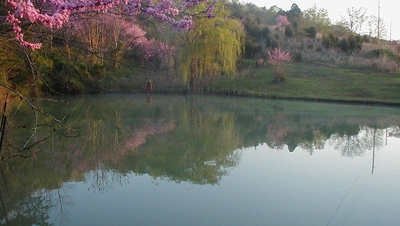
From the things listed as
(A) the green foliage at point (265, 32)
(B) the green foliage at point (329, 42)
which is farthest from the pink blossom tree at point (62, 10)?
(A) the green foliage at point (265, 32)

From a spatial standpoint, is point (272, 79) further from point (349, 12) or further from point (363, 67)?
point (349, 12)

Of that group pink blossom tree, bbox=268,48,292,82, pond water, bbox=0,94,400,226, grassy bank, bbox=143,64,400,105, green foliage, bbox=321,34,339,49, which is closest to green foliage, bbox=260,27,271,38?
green foliage, bbox=321,34,339,49

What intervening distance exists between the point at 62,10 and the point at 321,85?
69.4 feet

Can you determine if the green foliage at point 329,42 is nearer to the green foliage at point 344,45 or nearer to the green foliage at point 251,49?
the green foliage at point 344,45

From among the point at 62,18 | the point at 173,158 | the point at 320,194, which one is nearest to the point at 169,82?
the point at 173,158

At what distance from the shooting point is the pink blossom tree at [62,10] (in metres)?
2.37

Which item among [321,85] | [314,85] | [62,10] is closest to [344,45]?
[321,85]

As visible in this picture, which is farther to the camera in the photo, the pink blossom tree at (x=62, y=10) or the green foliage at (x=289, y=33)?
the green foliage at (x=289, y=33)

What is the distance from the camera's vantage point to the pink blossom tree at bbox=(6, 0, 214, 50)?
2365mm

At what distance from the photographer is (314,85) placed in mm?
22359

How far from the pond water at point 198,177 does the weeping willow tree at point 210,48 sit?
12934 mm

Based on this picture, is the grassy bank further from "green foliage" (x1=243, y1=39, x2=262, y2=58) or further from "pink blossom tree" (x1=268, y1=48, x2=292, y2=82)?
"green foliage" (x1=243, y1=39, x2=262, y2=58)

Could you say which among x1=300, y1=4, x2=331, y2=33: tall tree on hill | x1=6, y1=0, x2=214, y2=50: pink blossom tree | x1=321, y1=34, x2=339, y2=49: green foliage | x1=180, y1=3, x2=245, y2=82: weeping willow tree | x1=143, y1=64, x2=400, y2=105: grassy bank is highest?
x1=300, y1=4, x2=331, y2=33: tall tree on hill

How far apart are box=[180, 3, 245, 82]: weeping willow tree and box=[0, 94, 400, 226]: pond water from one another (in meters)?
12.9
